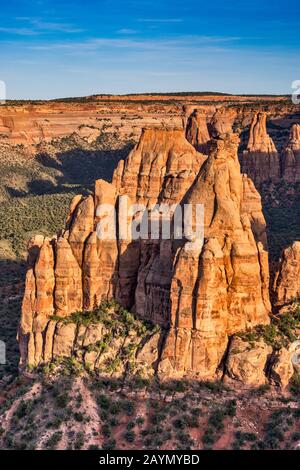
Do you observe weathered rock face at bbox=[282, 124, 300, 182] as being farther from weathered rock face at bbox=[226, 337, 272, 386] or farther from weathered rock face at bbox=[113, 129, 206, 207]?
weathered rock face at bbox=[226, 337, 272, 386]

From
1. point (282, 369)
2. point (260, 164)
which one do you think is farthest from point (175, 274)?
point (260, 164)

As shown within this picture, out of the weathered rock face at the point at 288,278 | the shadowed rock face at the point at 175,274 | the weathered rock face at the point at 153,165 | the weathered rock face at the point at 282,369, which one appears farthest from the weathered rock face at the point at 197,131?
the weathered rock face at the point at 282,369

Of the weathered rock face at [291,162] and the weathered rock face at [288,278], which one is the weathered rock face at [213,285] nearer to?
the weathered rock face at [288,278]

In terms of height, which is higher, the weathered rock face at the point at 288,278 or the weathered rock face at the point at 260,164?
the weathered rock face at the point at 260,164

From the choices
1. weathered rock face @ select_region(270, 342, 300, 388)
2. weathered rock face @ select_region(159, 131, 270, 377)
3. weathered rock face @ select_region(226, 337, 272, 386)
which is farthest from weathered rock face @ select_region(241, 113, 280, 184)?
weathered rock face @ select_region(226, 337, 272, 386)

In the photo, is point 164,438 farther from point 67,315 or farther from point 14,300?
point 14,300

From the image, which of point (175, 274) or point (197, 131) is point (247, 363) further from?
point (197, 131)

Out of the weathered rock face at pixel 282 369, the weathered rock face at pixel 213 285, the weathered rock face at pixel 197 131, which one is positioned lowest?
the weathered rock face at pixel 282 369
